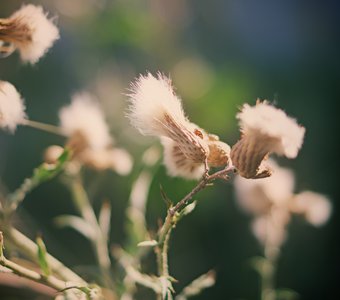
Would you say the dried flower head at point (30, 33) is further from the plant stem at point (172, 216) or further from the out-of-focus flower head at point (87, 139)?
the plant stem at point (172, 216)

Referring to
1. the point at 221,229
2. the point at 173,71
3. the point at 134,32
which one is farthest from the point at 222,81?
the point at 221,229

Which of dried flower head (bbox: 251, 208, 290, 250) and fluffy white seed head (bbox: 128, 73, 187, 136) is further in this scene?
dried flower head (bbox: 251, 208, 290, 250)

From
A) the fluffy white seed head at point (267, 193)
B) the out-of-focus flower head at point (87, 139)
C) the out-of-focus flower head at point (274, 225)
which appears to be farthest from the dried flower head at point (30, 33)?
the out-of-focus flower head at point (274, 225)

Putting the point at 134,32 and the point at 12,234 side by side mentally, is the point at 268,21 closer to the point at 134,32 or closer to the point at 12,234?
the point at 134,32

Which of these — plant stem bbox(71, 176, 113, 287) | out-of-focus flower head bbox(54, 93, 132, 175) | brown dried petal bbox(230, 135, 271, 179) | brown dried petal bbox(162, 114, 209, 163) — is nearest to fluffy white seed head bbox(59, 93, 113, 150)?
out-of-focus flower head bbox(54, 93, 132, 175)

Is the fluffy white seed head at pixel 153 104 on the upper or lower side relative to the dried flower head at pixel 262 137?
upper

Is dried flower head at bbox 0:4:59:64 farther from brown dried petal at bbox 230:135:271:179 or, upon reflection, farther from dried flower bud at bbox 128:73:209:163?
brown dried petal at bbox 230:135:271:179
